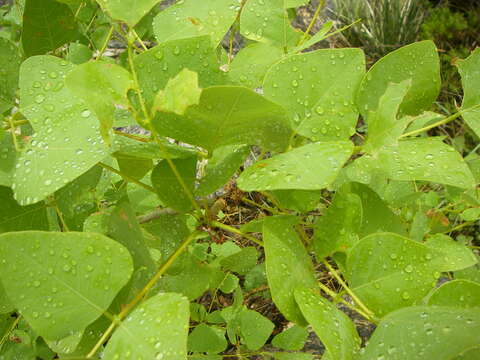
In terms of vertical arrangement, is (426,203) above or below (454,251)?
below

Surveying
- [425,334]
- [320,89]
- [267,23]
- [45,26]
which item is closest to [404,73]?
[320,89]

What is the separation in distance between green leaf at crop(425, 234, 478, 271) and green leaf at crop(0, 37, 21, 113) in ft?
2.39

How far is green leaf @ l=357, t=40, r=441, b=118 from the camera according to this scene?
0.58 m

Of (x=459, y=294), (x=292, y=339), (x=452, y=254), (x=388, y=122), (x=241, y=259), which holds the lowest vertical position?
(x=292, y=339)

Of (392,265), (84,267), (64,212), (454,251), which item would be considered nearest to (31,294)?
(84,267)

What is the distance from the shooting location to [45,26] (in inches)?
29.4

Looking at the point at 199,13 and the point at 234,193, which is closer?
the point at 199,13

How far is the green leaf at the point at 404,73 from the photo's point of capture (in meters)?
0.58

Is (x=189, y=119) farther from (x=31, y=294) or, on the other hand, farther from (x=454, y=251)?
(x=454, y=251)

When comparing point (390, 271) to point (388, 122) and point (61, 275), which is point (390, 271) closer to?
point (388, 122)

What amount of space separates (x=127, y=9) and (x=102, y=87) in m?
0.12

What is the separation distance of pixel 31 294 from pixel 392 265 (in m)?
0.40

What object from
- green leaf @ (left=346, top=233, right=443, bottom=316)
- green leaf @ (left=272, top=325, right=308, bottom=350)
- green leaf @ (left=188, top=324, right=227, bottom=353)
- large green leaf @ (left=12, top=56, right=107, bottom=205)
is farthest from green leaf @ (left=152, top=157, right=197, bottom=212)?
green leaf @ (left=272, top=325, right=308, bottom=350)

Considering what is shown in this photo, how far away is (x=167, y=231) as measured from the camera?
70 cm
